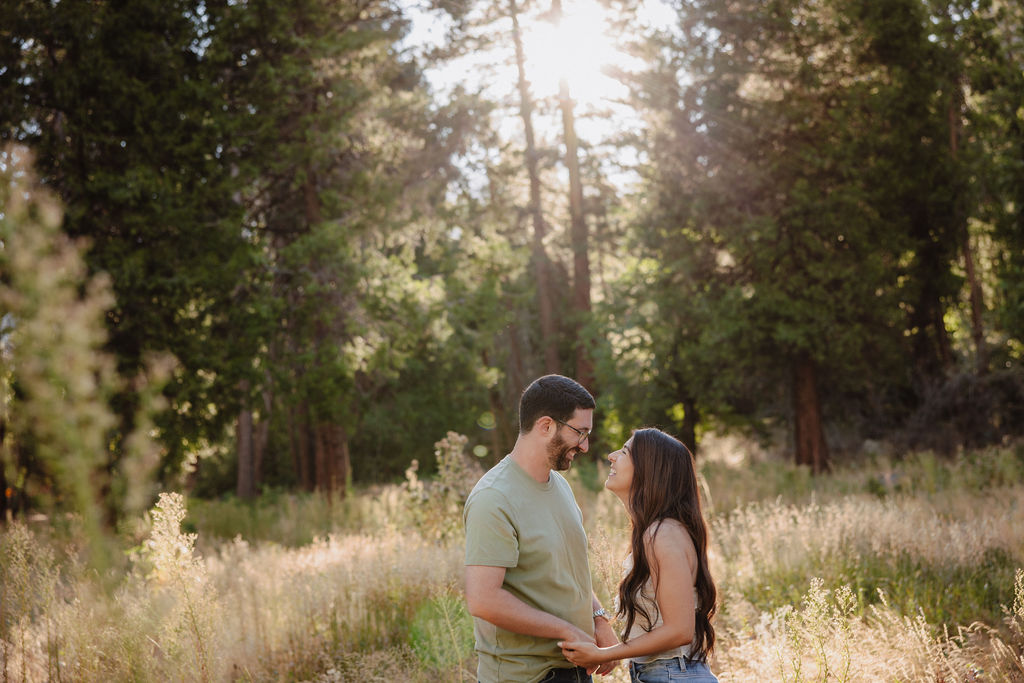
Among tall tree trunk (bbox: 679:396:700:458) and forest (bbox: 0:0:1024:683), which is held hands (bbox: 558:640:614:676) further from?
tall tree trunk (bbox: 679:396:700:458)

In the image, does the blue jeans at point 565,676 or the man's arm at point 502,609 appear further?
the blue jeans at point 565,676

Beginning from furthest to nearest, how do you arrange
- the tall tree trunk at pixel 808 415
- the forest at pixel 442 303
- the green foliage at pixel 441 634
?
the tall tree trunk at pixel 808 415
the forest at pixel 442 303
the green foliage at pixel 441 634

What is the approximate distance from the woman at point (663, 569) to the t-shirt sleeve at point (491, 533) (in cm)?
43

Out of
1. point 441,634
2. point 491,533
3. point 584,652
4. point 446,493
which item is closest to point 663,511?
point 584,652

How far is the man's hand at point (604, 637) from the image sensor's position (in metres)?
3.34

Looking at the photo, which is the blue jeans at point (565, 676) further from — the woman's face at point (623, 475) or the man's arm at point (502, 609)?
the woman's face at point (623, 475)

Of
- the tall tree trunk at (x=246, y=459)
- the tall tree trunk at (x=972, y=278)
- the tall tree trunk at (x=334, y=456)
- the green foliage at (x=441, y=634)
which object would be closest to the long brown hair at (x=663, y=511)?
the green foliage at (x=441, y=634)

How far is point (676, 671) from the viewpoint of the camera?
10.8 ft

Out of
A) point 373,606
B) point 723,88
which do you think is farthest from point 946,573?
point 723,88

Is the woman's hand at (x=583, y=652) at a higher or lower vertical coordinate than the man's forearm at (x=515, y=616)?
lower

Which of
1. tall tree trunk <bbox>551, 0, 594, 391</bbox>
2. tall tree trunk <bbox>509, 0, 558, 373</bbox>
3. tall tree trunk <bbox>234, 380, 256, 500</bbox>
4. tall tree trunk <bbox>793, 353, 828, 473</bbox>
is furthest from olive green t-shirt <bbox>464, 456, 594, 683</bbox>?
tall tree trunk <bbox>234, 380, 256, 500</bbox>

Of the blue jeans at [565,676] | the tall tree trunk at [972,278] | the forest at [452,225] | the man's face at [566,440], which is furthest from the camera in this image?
the tall tree trunk at [972,278]

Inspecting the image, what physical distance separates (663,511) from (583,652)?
705 millimetres

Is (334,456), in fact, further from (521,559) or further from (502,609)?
(502,609)
